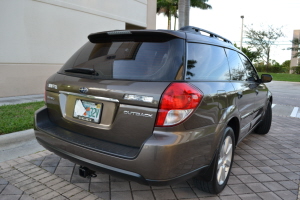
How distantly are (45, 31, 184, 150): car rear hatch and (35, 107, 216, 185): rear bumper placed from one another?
133mm

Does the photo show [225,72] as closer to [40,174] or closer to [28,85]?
[40,174]

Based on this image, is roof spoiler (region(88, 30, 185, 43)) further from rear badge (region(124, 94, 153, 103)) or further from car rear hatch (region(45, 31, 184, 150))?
rear badge (region(124, 94, 153, 103))

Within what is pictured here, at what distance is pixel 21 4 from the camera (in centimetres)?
794

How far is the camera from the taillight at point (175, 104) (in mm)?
2041

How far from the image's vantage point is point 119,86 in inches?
86.6

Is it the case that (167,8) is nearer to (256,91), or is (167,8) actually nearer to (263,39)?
(263,39)

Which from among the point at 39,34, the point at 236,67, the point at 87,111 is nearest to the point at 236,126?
the point at 236,67

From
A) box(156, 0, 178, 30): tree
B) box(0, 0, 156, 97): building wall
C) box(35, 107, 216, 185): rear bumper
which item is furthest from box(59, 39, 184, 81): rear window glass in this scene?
box(156, 0, 178, 30): tree

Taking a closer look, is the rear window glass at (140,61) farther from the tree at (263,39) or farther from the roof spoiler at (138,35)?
the tree at (263,39)

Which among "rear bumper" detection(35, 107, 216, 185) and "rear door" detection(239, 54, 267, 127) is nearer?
"rear bumper" detection(35, 107, 216, 185)

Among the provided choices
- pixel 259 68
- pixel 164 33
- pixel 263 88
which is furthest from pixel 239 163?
pixel 259 68

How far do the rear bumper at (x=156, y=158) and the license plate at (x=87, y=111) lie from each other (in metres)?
0.21

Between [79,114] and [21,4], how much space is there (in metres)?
7.11

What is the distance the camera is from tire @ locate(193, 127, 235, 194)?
104 inches
